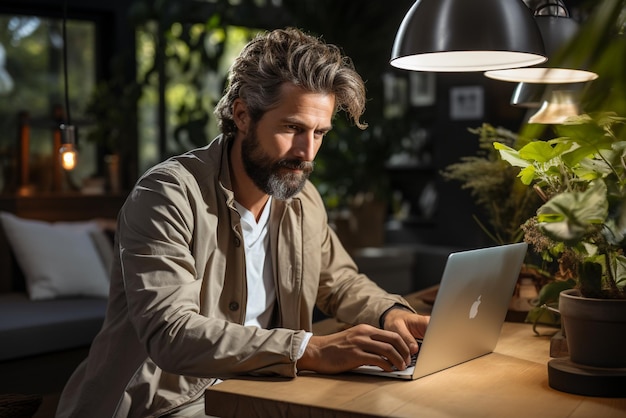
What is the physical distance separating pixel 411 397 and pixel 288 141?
868 mm

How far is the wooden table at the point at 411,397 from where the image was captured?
57.6 inches

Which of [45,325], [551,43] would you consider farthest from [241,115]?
[45,325]

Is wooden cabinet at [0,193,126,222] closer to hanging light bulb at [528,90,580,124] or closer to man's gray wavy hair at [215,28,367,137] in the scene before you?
man's gray wavy hair at [215,28,367,137]

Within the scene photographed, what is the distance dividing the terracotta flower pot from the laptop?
0.18 meters

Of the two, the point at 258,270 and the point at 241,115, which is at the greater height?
the point at 241,115

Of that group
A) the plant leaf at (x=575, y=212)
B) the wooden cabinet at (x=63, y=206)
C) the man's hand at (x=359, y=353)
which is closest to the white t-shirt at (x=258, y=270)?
the man's hand at (x=359, y=353)

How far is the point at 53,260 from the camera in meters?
4.32

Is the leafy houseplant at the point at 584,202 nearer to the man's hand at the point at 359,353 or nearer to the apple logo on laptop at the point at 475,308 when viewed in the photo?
the apple logo on laptop at the point at 475,308

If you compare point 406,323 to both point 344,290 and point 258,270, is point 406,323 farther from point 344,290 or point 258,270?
point 258,270

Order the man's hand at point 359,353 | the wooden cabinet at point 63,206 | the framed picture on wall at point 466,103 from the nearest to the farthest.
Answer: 1. the man's hand at point 359,353
2. the wooden cabinet at point 63,206
3. the framed picture on wall at point 466,103

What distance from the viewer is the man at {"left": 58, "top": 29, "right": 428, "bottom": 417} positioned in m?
1.70

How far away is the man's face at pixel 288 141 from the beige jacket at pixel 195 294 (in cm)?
10

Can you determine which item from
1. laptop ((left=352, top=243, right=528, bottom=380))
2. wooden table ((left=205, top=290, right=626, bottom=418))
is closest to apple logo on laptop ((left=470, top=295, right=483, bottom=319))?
laptop ((left=352, top=243, right=528, bottom=380))

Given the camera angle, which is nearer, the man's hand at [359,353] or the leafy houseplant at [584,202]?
the leafy houseplant at [584,202]
